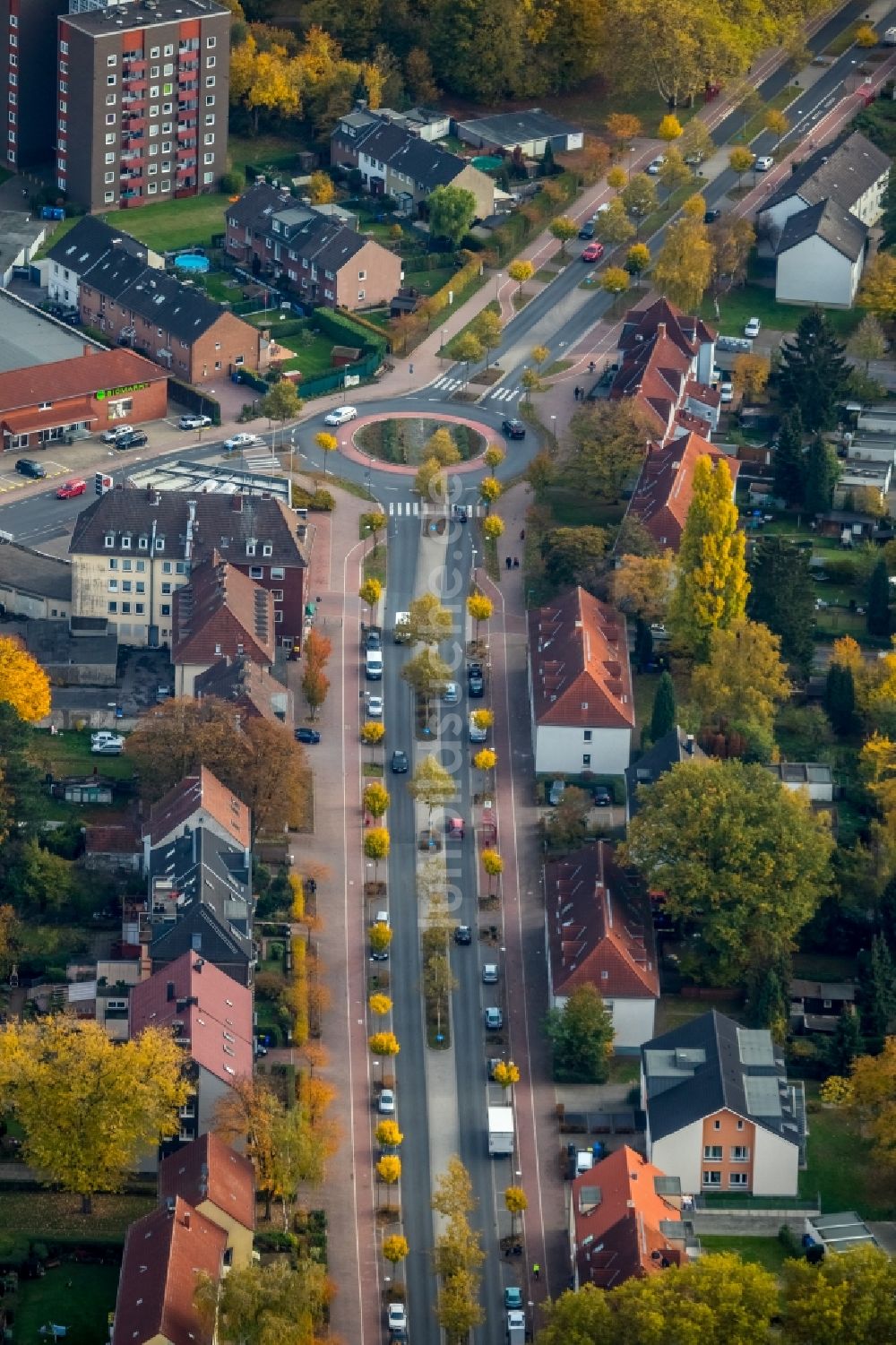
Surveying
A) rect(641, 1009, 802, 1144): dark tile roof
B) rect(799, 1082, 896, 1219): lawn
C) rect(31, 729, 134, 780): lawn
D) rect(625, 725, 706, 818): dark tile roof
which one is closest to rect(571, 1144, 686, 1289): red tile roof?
rect(641, 1009, 802, 1144): dark tile roof

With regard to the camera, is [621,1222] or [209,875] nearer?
[621,1222]

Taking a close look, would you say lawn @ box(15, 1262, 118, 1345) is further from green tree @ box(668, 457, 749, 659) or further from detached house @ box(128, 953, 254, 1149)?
green tree @ box(668, 457, 749, 659)

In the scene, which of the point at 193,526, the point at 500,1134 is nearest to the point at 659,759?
the point at 500,1134

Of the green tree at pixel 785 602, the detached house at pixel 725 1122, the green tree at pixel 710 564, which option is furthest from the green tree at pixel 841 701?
A: the detached house at pixel 725 1122

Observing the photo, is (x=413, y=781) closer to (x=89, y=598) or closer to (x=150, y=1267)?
(x=89, y=598)

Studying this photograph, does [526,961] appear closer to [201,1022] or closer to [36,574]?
[201,1022]

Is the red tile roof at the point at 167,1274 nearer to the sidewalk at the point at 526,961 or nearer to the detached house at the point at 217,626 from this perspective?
the sidewalk at the point at 526,961
